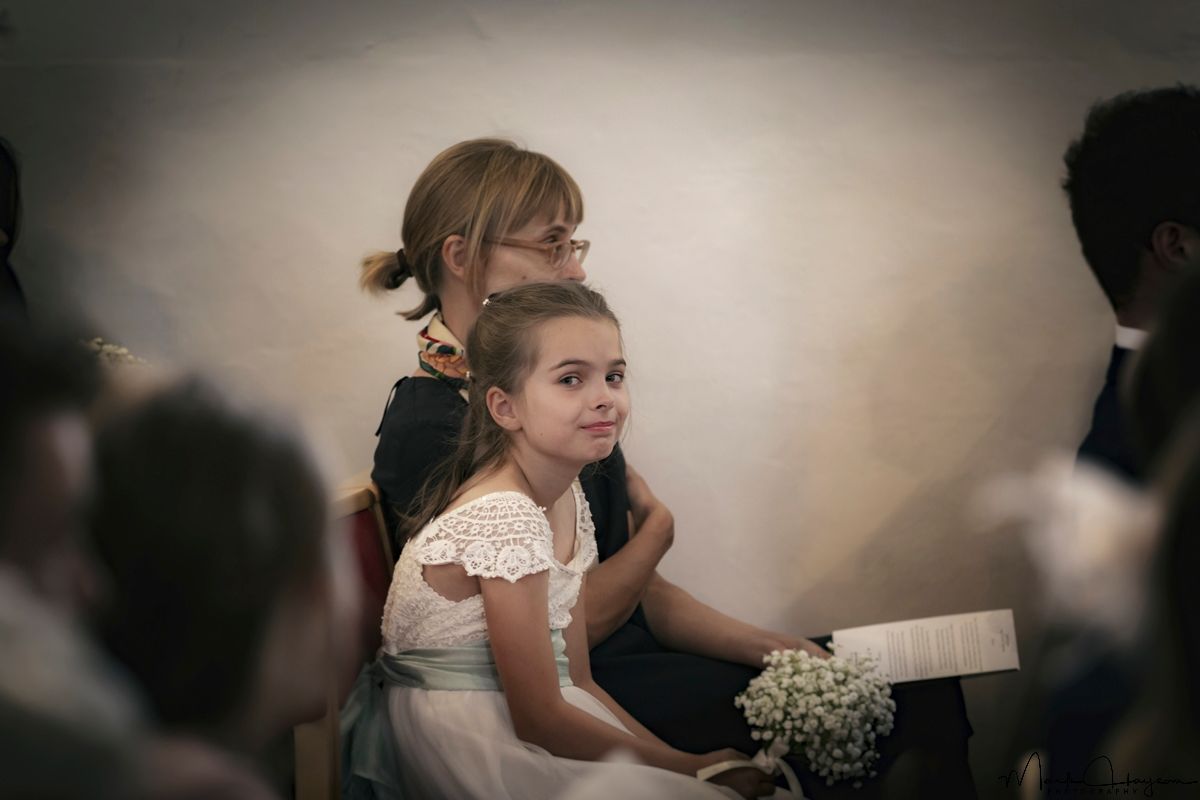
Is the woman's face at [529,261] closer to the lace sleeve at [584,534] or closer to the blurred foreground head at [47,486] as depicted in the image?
the lace sleeve at [584,534]

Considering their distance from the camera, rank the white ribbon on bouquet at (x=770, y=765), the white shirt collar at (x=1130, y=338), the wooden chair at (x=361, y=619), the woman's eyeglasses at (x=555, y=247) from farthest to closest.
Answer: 1. the white shirt collar at (x=1130, y=338)
2. the woman's eyeglasses at (x=555, y=247)
3. the white ribbon on bouquet at (x=770, y=765)
4. the wooden chair at (x=361, y=619)

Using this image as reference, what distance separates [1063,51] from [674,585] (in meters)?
1.04

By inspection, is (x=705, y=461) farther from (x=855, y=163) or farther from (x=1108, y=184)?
(x=1108, y=184)

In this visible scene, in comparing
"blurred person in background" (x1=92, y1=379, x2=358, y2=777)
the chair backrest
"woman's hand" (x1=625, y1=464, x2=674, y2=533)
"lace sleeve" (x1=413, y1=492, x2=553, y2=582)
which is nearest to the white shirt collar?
"woman's hand" (x1=625, y1=464, x2=674, y2=533)

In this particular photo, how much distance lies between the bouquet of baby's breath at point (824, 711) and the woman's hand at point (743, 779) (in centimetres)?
5

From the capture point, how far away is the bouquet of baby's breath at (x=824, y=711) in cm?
134

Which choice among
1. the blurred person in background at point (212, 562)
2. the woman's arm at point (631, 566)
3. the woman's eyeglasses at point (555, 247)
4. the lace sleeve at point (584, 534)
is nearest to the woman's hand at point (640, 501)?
the woman's arm at point (631, 566)

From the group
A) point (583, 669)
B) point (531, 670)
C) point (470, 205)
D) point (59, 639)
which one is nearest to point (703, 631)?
point (583, 669)

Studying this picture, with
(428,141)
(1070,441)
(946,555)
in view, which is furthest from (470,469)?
(1070,441)

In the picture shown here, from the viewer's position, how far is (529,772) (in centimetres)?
124

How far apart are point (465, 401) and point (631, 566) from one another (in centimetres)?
34

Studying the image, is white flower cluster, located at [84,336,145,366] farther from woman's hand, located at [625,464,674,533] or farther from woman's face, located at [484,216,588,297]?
woman's hand, located at [625,464,674,533]

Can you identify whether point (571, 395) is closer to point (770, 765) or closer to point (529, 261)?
point (529, 261)

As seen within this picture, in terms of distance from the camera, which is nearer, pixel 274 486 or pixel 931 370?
pixel 274 486
